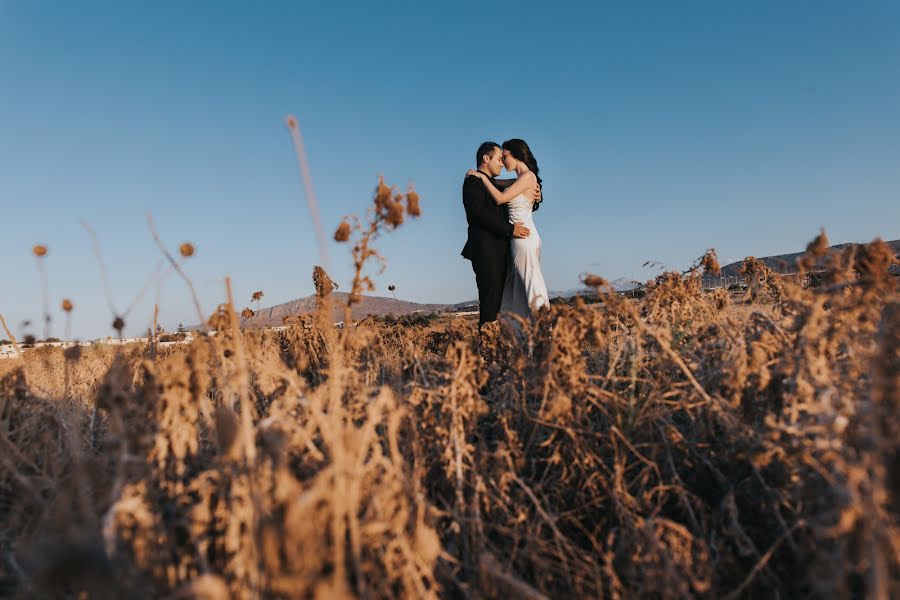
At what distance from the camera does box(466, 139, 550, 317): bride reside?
5.20m

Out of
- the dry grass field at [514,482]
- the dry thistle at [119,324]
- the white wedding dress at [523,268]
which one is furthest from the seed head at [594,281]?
the white wedding dress at [523,268]

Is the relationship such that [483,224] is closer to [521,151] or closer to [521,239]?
[521,239]

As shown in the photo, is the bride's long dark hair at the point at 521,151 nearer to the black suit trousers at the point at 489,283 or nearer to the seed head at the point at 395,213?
the black suit trousers at the point at 489,283

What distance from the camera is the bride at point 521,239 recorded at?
5.20m

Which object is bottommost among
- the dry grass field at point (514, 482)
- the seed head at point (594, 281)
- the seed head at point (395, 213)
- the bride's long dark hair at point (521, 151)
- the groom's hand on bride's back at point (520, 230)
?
the dry grass field at point (514, 482)

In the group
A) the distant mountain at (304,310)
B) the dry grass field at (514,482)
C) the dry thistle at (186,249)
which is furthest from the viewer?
the distant mountain at (304,310)

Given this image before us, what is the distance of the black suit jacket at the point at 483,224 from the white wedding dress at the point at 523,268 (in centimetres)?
11

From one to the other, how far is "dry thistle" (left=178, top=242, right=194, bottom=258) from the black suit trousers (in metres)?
3.29

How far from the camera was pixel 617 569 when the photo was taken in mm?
1771

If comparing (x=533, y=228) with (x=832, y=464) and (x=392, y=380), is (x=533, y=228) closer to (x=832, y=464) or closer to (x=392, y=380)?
(x=392, y=380)

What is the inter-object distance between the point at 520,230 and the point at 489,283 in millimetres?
569

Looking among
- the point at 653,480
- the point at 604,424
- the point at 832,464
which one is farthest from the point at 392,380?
the point at 832,464

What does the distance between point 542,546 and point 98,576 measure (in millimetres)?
1326

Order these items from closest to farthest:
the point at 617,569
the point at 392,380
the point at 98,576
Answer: the point at 98,576
the point at 617,569
the point at 392,380
